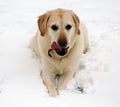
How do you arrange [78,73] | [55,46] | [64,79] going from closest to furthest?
[55,46]
[64,79]
[78,73]

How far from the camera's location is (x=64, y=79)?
336 centimetres

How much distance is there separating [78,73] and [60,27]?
25.8 inches

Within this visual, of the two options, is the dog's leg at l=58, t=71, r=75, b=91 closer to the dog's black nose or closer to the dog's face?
the dog's face

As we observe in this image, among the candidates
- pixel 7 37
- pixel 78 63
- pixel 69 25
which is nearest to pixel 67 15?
pixel 69 25

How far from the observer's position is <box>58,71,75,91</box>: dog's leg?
3.24m

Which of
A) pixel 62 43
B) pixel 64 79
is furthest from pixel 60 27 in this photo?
pixel 64 79

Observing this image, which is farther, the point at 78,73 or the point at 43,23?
the point at 78,73

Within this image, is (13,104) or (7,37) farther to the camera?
(7,37)

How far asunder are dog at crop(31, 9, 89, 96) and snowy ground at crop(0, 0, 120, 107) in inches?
3.9

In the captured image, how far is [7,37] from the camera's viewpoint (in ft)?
14.8

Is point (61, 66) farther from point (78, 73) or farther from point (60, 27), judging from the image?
point (60, 27)

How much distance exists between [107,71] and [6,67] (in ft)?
4.02

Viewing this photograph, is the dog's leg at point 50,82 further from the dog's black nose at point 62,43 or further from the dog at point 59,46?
the dog's black nose at point 62,43

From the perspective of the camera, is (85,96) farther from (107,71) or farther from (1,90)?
(1,90)
